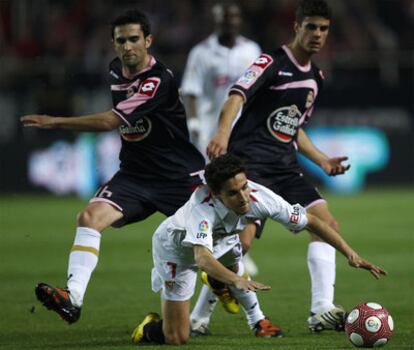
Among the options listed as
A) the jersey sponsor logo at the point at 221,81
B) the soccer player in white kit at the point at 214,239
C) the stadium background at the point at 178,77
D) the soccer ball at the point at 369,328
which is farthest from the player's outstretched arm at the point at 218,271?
the stadium background at the point at 178,77

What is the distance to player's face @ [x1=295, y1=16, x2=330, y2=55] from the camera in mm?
7754

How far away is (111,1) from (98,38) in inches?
39.2

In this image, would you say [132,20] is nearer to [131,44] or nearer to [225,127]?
[131,44]

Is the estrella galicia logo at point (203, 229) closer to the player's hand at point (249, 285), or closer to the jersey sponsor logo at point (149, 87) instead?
the player's hand at point (249, 285)

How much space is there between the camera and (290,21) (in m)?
20.2

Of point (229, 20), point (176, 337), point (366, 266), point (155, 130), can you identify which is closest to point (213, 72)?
point (229, 20)

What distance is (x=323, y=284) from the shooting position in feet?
25.1

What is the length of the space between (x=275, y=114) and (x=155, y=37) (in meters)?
12.2

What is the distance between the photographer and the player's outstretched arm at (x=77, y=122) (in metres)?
6.96

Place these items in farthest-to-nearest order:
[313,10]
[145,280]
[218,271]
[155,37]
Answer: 1. [155,37]
2. [145,280]
3. [313,10]
4. [218,271]

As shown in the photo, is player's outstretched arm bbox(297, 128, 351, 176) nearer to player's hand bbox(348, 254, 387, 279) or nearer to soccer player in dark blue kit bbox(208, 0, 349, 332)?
soccer player in dark blue kit bbox(208, 0, 349, 332)

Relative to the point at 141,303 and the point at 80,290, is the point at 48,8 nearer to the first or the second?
the point at 141,303

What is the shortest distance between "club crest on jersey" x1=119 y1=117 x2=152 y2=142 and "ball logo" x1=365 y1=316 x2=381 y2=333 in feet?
7.19

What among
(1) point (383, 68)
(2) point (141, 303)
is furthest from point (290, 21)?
(2) point (141, 303)
